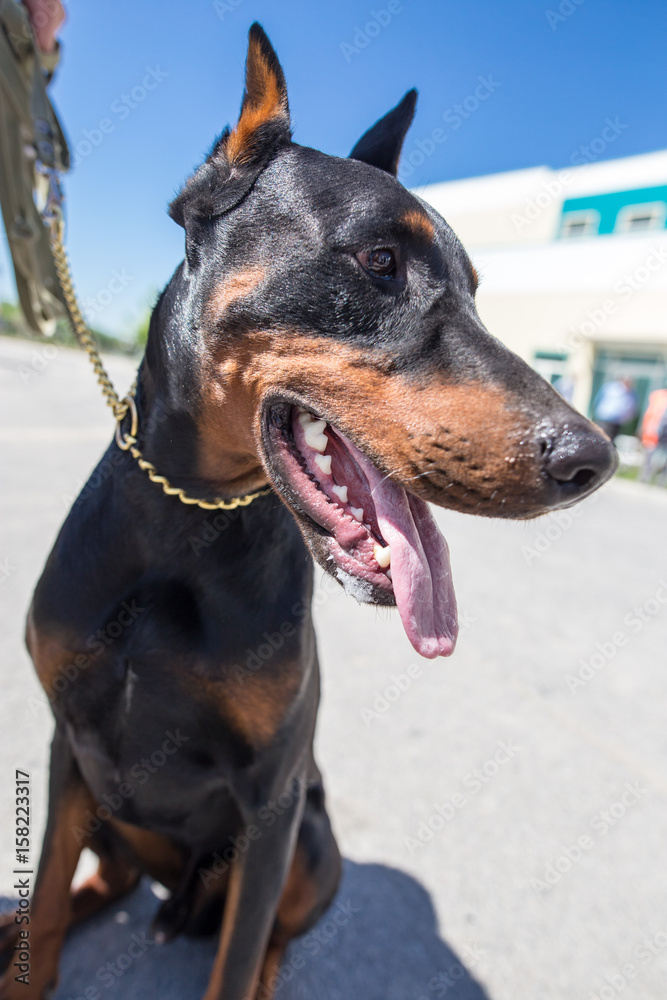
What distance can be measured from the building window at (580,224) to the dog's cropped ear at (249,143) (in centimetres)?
2355

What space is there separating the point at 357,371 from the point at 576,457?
0.48 meters

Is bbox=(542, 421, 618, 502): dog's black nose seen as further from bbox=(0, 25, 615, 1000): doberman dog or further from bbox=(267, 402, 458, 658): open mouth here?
bbox=(267, 402, 458, 658): open mouth

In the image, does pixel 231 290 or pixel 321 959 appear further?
pixel 321 959

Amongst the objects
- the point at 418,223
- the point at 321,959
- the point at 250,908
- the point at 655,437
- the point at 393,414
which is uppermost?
the point at 418,223

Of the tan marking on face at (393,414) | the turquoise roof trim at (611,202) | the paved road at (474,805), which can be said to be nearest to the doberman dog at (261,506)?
the tan marking on face at (393,414)

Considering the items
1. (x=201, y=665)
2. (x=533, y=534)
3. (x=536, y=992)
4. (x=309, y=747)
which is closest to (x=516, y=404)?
(x=201, y=665)

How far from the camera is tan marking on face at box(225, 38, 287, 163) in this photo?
5.09 ft

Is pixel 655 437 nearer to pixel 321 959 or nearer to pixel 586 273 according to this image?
pixel 586 273

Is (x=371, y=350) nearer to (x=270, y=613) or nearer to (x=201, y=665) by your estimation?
(x=270, y=613)

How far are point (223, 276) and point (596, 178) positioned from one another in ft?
82.4

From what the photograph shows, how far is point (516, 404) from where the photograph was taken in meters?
1.24

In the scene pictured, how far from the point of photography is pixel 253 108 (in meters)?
1.57

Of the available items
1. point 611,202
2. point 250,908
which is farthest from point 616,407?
point 250,908

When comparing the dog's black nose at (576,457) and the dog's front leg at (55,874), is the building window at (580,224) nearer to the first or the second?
the dog's black nose at (576,457)
